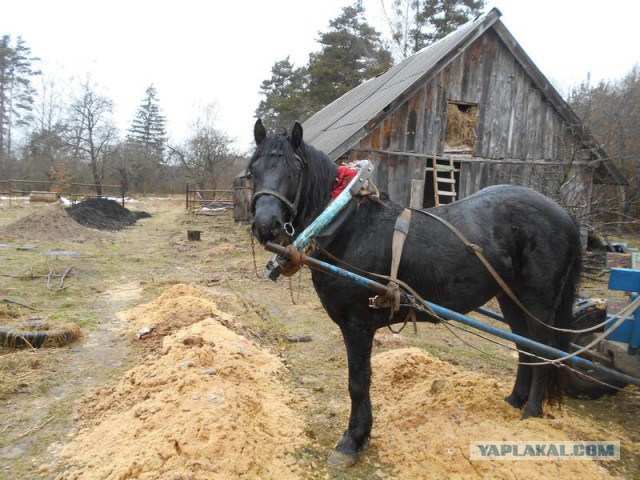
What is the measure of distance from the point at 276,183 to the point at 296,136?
38 cm

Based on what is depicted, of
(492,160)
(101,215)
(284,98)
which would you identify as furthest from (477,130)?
(284,98)

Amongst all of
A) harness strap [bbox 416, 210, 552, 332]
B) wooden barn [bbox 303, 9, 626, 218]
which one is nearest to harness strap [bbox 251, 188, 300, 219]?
harness strap [bbox 416, 210, 552, 332]

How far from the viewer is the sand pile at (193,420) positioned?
8.46 feet

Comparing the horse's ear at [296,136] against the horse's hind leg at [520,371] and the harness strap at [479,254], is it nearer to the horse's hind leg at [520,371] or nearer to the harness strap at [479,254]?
the harness strap at [479,254]

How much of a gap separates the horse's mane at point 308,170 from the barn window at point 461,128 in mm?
8849

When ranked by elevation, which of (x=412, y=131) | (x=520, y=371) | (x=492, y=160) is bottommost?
(x=520, y=371)

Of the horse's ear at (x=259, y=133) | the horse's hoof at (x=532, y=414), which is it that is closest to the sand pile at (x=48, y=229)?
the horse's ear at (x=259, y=133)

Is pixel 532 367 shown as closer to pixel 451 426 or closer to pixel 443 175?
pixel 451 426

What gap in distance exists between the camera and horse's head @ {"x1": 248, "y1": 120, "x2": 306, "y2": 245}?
257 centimetres

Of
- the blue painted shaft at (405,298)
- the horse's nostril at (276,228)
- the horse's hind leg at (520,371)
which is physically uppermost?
the horse's nostril at (276,228)

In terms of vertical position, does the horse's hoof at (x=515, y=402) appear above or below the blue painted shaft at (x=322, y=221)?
below

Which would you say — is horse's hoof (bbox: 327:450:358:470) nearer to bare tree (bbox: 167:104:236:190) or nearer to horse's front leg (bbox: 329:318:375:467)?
horse's front leg (bbox: 329:318:375:467)

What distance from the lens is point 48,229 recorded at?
1430 centimetres

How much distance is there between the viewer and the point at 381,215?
122 inches
